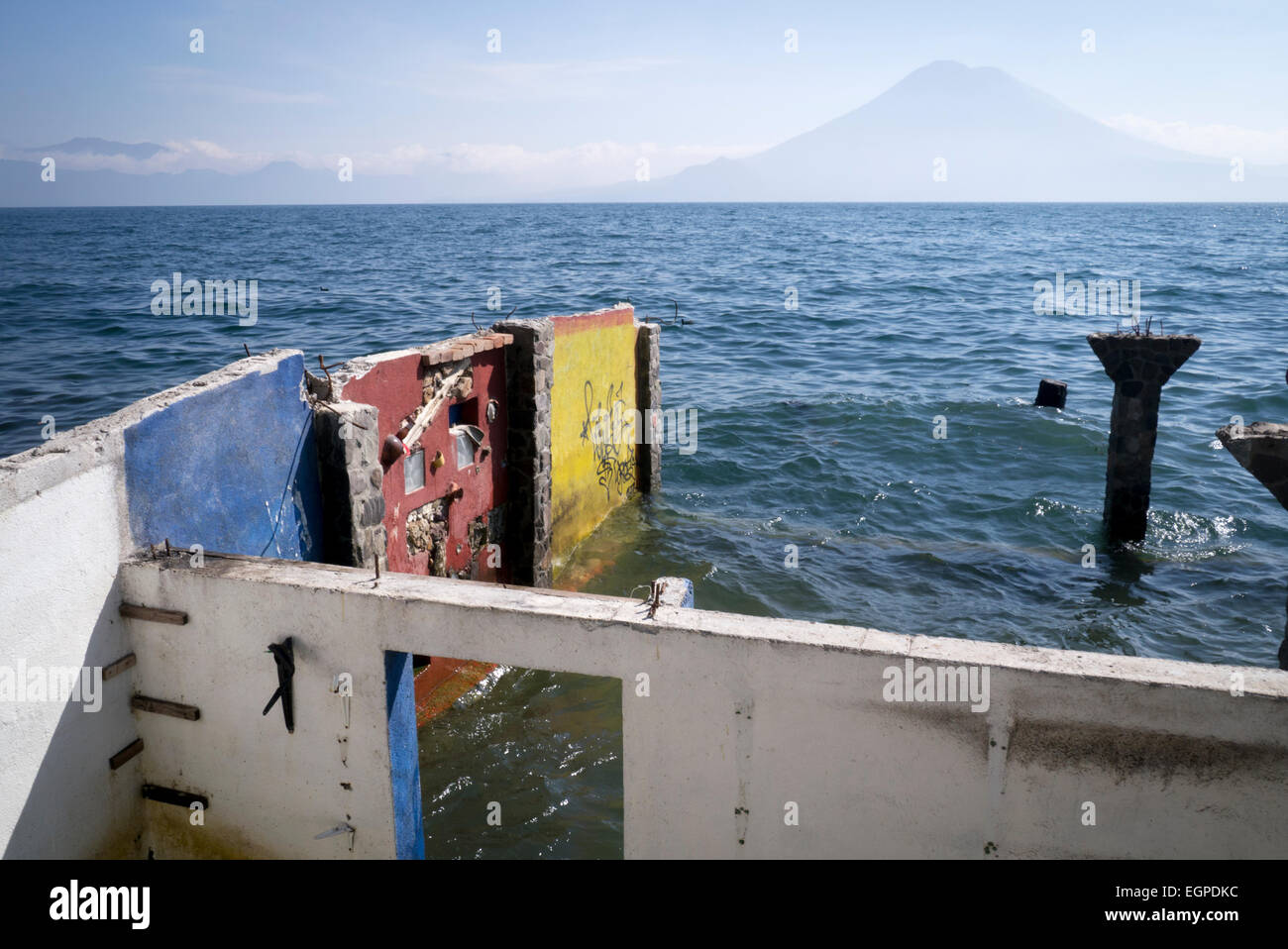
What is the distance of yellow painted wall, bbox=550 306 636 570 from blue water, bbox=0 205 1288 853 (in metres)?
0.53

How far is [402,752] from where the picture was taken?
6.05m

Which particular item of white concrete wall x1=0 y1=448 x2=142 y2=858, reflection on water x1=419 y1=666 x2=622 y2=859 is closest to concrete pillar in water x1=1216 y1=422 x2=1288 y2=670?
reflection on water x1=419 y1=666 x2=622 y2=859

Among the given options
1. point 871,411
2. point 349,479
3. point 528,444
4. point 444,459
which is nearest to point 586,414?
point 528,444

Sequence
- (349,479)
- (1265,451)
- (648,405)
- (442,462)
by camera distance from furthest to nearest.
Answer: (648,405) < (442,462) < (1265,451) < (349,479)

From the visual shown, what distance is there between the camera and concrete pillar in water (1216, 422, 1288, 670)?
29.8ft

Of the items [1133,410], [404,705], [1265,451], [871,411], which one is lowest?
[871,411]

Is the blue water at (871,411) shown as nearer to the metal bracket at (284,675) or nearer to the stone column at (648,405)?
the stone column at (648,405)

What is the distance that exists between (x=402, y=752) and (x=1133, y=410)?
1257 cm

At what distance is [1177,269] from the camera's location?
53969 millimetres

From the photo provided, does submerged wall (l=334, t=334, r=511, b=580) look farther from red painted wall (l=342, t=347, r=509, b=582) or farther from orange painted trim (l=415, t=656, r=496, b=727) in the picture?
orange painted trim (l=415, t=656, r=496, b=727)

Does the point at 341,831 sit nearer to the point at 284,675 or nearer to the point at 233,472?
the point at 284,675

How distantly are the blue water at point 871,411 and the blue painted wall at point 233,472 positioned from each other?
121 inches
